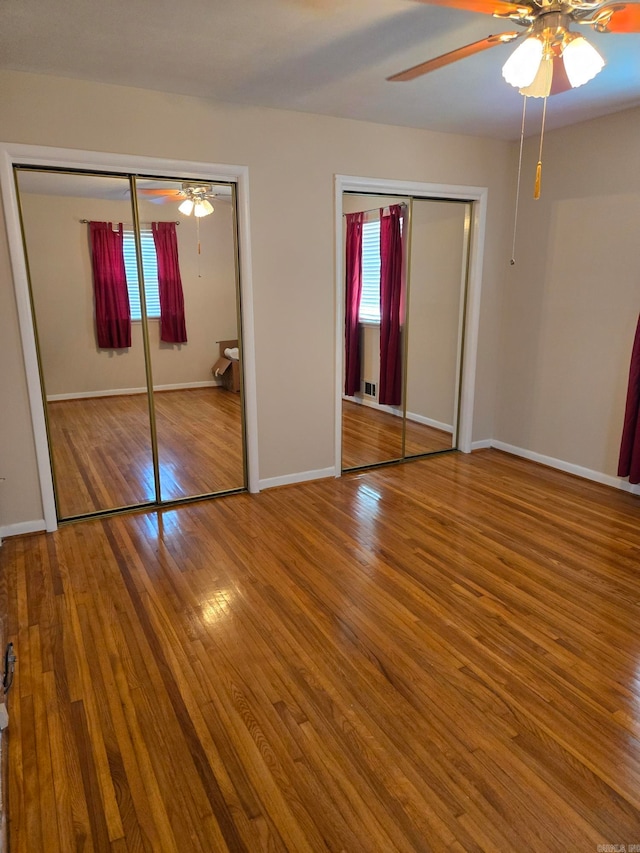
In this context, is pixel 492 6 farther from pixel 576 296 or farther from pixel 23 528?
pixel 23 528

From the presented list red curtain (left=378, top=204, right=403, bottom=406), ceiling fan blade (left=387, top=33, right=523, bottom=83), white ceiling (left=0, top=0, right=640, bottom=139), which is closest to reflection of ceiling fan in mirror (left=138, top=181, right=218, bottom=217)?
white ceiling (left=0, top=0, right=640, bottom=139)

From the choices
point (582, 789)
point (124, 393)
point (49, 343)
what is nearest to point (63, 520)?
point (124, 393)

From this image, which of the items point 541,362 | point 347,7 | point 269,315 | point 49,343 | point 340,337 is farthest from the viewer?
point 541,362

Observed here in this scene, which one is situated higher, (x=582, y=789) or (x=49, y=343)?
(x=49, y=343)

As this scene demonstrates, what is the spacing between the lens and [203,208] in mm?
3605

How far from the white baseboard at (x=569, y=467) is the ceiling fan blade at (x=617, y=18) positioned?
10.1ft

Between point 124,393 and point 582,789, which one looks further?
point 124,393

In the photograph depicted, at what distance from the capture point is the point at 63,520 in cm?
355

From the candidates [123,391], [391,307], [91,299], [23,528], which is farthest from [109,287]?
[391,307]

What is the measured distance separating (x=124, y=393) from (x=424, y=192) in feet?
9.22

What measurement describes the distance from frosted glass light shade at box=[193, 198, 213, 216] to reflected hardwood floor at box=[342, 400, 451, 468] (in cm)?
183

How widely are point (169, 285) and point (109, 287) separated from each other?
38cm

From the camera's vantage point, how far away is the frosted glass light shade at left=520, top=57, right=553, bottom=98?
78.2 inches

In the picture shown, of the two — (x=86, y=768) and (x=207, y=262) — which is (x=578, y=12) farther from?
(x=86, y=768)
